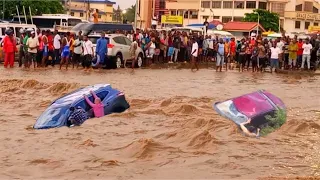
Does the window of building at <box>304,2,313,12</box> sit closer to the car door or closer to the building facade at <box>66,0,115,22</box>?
the building facade at <box>66,0,115,22</box>

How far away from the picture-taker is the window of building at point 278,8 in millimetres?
76000

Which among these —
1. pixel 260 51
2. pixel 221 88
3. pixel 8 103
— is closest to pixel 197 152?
pixel 8 103

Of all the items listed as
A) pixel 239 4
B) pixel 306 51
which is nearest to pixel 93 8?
pixel 239 4

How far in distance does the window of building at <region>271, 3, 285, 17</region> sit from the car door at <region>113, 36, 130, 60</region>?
177 ft

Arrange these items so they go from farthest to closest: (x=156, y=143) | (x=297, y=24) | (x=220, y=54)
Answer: (x=297, y=24) < (x=220, y=54) < (x=156, y=143)

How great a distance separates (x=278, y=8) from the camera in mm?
76562

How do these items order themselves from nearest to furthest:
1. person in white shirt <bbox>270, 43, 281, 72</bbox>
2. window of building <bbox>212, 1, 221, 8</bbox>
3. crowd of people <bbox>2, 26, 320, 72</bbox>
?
crowd of people <bbox>2, 26, 320, 72</bbox> < person in white shirt <bbox>270, 43, 281, 72</bbox> < window of building <bbox>212, 1, 221, 8</bbox>

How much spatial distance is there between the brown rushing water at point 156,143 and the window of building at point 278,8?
204ft

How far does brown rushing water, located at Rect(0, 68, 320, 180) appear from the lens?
25.4ft

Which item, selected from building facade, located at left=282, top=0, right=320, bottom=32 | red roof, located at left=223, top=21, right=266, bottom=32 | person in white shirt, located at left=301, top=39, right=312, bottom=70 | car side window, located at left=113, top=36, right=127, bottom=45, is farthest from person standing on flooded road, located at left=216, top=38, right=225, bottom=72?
building facade, located at left=282, top=0, right=320, bottom=32

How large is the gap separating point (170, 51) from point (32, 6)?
2849cm

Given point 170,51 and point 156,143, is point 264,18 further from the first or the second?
point 156,143

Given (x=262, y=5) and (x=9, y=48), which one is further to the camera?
(x=262, y=5)

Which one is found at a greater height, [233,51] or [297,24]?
[297,24]
